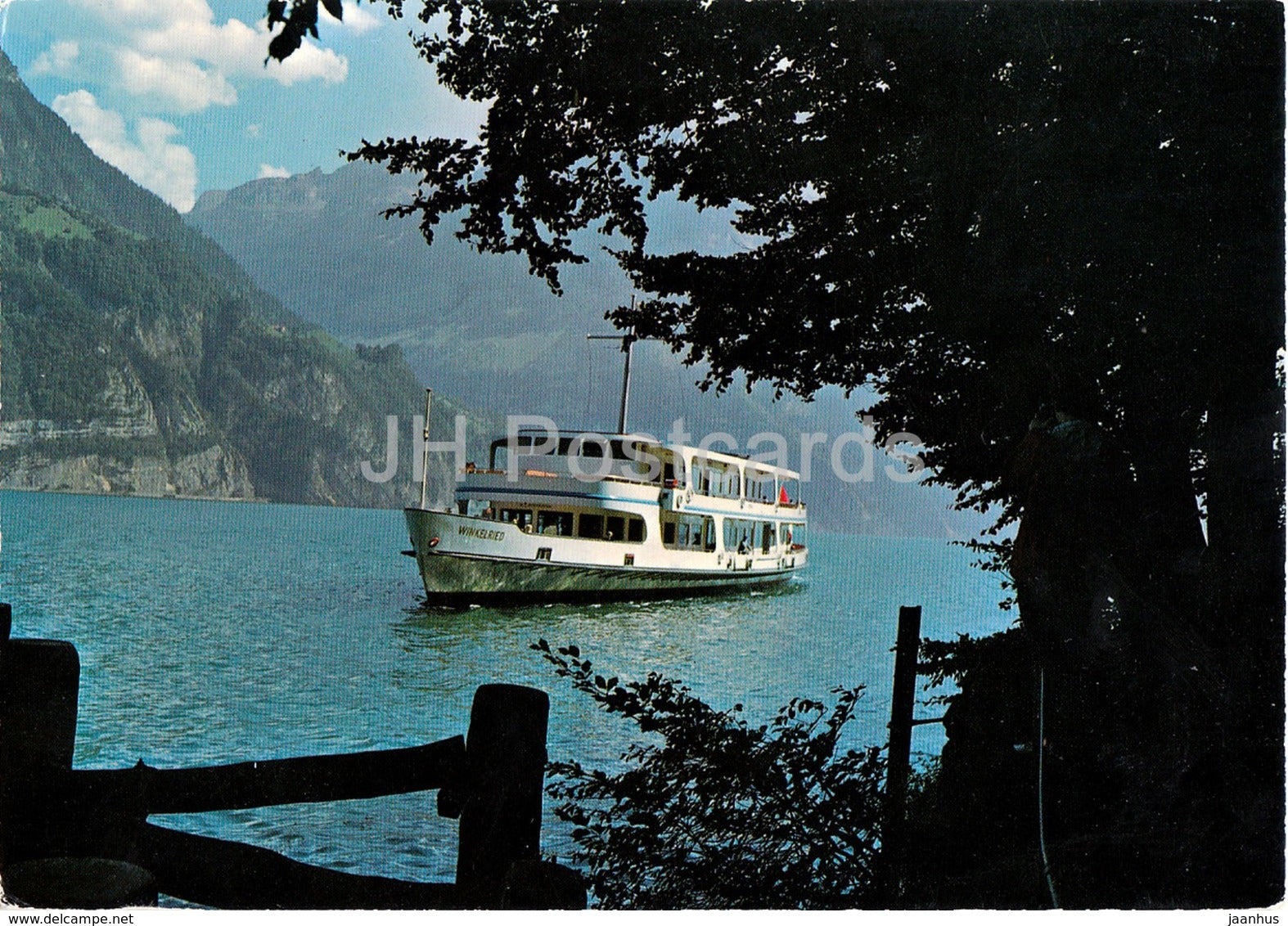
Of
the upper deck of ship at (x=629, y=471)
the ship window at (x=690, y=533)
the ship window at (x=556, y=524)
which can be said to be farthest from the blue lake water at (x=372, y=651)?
the upper deck of ship at (x=629, y=471)

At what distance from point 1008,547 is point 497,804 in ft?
6.49

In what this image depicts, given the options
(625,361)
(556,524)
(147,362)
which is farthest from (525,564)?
(625,361)

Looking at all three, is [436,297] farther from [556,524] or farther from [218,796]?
[556,524]

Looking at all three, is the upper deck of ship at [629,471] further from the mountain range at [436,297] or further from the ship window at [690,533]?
the mountain range at [436,297]

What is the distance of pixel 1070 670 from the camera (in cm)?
238

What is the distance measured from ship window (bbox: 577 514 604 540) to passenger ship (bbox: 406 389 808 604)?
14 mm

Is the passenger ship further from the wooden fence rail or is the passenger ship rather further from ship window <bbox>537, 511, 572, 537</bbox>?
the wooden fence rail

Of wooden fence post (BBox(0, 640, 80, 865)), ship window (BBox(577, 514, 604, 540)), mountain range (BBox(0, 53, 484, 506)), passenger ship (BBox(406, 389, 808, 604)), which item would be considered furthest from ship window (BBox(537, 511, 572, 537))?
wooden fence post (BBox(0, 640, 80, 865))

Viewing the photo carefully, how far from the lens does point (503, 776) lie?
5.78ft

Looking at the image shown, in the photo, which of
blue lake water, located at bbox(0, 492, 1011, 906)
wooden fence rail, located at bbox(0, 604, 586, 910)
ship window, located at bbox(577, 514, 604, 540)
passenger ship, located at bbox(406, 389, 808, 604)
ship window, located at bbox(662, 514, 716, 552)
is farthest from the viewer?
ship window, located at bbox(662, 514, 716, 552)

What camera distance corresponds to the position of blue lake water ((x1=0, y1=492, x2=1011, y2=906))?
14.9 feet

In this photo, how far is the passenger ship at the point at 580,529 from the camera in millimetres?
11664

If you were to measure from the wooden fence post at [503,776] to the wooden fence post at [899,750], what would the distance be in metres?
1.04

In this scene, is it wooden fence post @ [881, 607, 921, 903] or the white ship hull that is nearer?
wooden fence post @ [881, 607, 921, 903]
